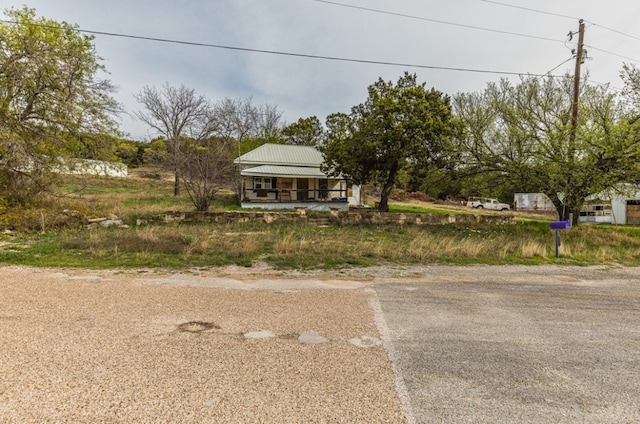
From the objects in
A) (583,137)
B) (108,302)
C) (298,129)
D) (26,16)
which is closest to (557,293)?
(108,302)

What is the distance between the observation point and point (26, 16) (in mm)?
12656

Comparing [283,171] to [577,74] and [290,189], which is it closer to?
[290,189]

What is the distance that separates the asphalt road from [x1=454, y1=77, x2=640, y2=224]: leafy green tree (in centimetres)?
805

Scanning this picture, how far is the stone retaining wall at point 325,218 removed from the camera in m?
14.7

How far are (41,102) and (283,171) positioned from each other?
597 inches

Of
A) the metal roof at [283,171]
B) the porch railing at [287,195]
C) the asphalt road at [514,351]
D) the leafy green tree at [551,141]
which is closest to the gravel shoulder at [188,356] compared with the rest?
the asphalt road at [514,351]

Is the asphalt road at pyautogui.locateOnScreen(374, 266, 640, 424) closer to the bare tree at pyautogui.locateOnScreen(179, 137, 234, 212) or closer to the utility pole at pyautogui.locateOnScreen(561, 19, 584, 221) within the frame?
the utility pole at pyautogui.locateOnScreen(561, 19, 584, 221)

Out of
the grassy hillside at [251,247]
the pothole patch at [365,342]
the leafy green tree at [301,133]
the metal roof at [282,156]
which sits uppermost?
the leafy green tree at [301,133]

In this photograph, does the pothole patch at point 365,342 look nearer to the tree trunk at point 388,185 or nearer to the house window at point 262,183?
the tree trunk at point 388,185

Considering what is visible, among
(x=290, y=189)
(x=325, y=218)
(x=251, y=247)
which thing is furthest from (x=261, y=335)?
(x=290, y=189)

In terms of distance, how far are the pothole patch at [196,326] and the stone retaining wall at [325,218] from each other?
11210 mm

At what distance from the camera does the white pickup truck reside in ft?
132

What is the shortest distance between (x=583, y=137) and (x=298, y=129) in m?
38.1

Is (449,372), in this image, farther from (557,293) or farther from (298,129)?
(298,129)
